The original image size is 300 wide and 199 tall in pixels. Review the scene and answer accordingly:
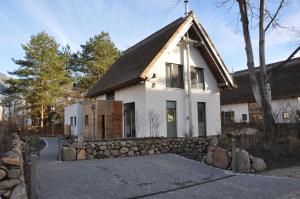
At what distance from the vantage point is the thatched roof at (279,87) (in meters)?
31.2

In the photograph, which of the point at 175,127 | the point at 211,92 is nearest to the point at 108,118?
the point at 175,127

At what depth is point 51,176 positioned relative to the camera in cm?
948

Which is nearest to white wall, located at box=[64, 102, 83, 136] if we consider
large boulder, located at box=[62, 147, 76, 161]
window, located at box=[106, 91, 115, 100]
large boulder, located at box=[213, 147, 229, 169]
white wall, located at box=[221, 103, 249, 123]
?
window, located at box=[106, 91, 115, 100]

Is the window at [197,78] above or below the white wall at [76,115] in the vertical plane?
above

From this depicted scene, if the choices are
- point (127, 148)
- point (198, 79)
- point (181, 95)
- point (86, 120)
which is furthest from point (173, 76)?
point (127, 148)

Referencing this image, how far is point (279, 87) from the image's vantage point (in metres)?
32.7

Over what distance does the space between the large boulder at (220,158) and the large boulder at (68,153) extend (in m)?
5.45

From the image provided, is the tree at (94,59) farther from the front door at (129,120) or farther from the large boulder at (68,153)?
the large boulder at (68,153)

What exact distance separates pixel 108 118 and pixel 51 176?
1253 centimetres

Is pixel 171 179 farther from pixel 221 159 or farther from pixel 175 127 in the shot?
pixel 175 127

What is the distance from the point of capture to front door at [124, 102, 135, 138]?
21281 mm

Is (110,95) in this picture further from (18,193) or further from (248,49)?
(18,193)

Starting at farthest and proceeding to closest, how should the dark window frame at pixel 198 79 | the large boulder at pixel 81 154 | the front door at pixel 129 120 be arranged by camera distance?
the dark window frame at pixel 198 79 → the front door at pixel 129 120 → the large boulder at pixel 81 154

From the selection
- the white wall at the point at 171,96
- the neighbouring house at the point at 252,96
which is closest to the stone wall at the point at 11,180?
the white wall at the point at 171,96
